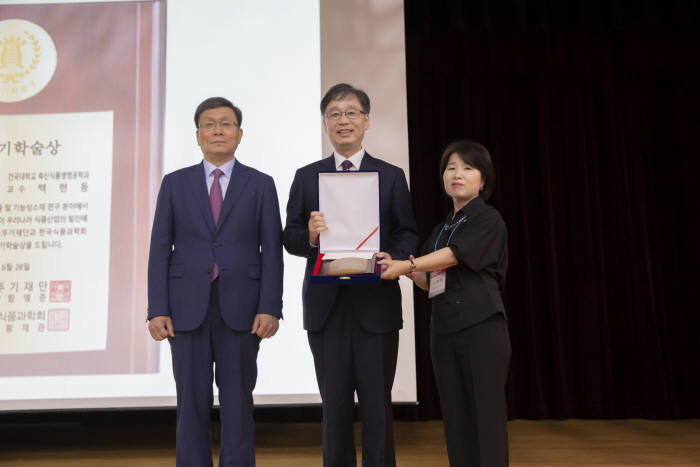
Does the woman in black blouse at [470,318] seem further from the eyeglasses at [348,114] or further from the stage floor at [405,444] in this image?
the stage floor at [405,444]

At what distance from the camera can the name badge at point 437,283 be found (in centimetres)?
185

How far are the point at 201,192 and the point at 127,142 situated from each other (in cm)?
124

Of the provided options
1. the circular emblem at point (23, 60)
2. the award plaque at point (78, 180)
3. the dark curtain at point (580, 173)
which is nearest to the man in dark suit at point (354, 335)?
the award plaque at point (78, 180)

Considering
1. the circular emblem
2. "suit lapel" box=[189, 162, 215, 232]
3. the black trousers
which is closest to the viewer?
the black trousers

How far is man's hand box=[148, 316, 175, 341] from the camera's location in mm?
1896

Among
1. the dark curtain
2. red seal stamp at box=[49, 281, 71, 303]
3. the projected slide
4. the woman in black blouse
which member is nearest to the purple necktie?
the woman in black blouse

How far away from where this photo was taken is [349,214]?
188cm

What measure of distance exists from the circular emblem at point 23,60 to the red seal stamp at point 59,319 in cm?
118

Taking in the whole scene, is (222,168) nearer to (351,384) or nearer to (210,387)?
(210,387)

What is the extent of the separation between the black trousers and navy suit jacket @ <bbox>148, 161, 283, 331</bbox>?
0.61 metres

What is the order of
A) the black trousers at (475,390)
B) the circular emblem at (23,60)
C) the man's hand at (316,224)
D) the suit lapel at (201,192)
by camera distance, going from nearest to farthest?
the black trousers at (475,390) < the man's hand at (316,224) < the suit lapel at (201,192) < the circular emblem at (23,60)

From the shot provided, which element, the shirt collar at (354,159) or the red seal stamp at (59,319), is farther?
the red seal stamp at (59,319)

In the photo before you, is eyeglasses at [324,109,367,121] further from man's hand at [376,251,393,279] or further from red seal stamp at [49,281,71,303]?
red seal stamp at [49,281,71,303]

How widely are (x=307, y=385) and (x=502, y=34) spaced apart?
2.90m
